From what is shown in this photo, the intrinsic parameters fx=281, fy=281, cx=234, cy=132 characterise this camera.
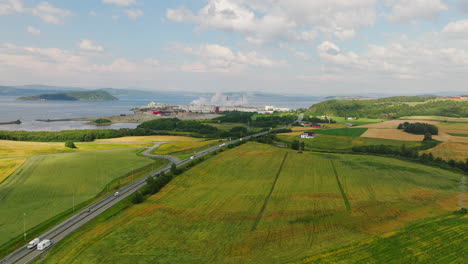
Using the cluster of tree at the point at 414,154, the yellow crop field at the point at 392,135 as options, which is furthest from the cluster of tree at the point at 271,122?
the cluster of tree at the point at 414,154

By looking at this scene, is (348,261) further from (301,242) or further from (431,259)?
(431,259)

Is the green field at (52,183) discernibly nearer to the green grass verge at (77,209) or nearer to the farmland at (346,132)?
the green grass verge at (77,209)

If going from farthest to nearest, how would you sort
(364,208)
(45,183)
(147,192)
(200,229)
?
(45,183) → (147,192) → (364,208) → (200,229)

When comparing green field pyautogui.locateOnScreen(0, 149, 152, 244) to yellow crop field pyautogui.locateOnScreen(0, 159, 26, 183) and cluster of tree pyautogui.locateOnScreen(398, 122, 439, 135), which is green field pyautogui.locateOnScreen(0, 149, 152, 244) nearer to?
yellow crop field pyautogui.locateOnScreen(0, 159, 26, 183)

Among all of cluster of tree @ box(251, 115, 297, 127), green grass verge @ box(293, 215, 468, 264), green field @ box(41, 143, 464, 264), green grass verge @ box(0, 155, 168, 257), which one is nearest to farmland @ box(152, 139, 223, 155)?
green grass verge @ box(0, 155, 168, 257)

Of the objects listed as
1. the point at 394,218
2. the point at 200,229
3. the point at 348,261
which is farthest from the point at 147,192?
the point at 394,218
